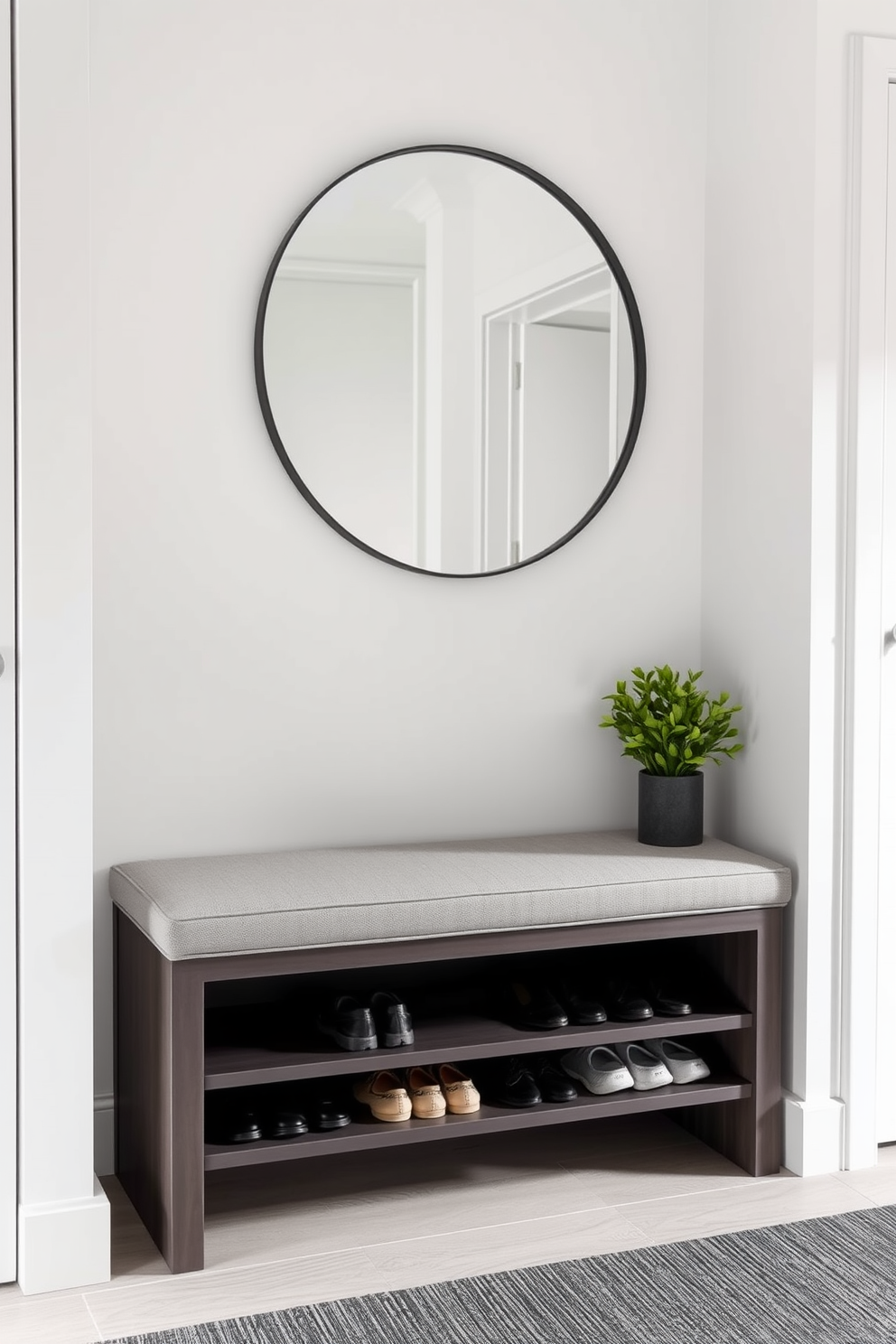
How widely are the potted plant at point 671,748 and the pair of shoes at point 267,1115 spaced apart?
2.70 feet

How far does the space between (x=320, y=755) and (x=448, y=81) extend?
1352 millimetres

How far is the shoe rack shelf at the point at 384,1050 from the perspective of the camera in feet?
6.98

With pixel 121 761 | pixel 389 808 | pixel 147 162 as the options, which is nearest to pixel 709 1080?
pixel 389 808

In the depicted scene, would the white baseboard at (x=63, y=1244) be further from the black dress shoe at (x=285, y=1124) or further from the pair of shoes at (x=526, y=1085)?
the pair of shoes at (x=526, y=1085)

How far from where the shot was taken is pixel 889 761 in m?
2.55

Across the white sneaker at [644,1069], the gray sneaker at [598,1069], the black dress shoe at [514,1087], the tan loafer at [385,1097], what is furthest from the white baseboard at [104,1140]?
the white sneaker at [644,1069]

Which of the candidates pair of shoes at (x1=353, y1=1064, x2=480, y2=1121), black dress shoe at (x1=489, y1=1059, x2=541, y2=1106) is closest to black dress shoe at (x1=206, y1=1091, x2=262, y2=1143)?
pair of shoes at (x1=353, y1=1064, x2=480, y2=1121)

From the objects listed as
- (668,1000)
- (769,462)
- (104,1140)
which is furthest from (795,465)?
(104,1140)

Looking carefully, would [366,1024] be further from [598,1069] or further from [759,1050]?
[759,1050]

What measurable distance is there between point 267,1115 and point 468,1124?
1.14ft

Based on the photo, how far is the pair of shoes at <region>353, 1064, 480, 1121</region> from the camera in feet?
7.63

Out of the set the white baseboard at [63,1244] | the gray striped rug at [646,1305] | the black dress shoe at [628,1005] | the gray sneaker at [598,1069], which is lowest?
the gray striped rug at [646,1305]

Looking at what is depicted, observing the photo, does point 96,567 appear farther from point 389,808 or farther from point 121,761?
point 389,808

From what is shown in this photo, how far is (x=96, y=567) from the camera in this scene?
2.46 metres
